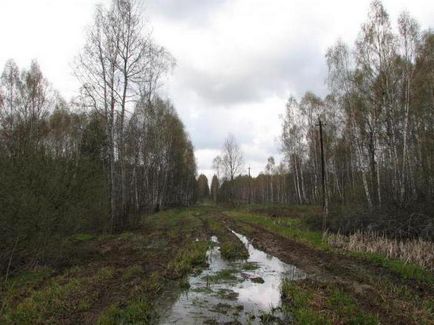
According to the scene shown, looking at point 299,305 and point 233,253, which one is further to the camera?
point 233,253

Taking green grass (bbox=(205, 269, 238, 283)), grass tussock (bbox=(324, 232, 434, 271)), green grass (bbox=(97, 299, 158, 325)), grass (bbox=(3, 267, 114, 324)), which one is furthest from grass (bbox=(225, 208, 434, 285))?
grass (bbox=(3, 267, 114, 324))

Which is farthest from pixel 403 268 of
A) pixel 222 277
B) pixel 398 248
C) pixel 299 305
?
pixel 222 277

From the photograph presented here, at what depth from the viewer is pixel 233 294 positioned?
816 centimetres

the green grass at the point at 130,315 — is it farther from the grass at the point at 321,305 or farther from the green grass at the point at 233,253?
the green grass at the point at 233,253

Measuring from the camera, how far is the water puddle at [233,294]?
6.60 meters

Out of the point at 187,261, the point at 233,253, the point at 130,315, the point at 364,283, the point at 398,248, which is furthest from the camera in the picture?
the point at 233,253

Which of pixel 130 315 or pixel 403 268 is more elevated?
pixel 130 315

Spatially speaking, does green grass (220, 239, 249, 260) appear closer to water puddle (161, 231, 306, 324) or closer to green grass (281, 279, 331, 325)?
water puddle (161, 231, 306, 324)

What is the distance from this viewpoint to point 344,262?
11.7 metres

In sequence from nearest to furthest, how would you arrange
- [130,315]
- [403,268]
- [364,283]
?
[130,315] < [364,283] < [403,268]

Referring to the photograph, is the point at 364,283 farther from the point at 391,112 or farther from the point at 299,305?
the point at 391,112

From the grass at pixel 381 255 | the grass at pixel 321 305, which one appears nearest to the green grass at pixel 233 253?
the grass at pixel 381 255

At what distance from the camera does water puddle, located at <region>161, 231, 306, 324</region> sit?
6.60 m

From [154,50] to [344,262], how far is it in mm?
16277
